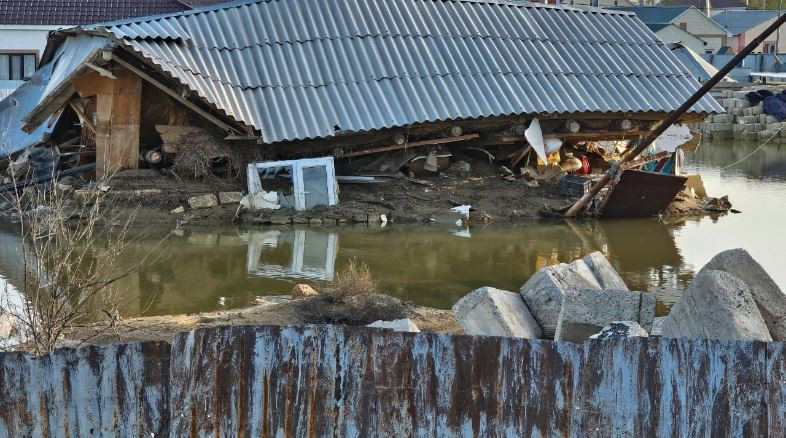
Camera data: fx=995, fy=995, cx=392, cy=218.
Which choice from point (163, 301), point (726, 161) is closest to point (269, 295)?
point (163, 301)

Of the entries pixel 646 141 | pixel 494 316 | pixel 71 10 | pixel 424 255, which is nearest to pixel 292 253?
pixel 424 255

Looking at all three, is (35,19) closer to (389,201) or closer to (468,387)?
(389,201)

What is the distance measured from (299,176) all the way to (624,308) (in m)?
8.51

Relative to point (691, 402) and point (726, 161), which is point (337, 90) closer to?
point (691, 402)

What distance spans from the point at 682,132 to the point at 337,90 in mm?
6465

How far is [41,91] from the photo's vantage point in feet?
59.9

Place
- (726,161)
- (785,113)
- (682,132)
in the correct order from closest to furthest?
(682,132) → (726,161) → (785,113)

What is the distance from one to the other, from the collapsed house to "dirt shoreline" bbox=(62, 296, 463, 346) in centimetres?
612

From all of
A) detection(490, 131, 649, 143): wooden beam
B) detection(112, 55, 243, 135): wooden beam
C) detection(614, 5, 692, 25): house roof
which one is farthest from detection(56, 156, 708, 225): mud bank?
detection(614, 5, 692, 25): house roof

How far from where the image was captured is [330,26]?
58.3 ft

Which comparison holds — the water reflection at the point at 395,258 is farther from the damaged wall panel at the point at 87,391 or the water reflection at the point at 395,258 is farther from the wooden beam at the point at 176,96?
the damaged wall panel at the point at 87,391

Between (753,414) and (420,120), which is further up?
(420,120)

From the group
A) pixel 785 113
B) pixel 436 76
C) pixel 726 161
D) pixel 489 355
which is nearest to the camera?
pixel 489 355

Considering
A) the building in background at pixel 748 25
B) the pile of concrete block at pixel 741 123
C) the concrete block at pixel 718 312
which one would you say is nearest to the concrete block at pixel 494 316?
the concrete block at pixel 718 312
